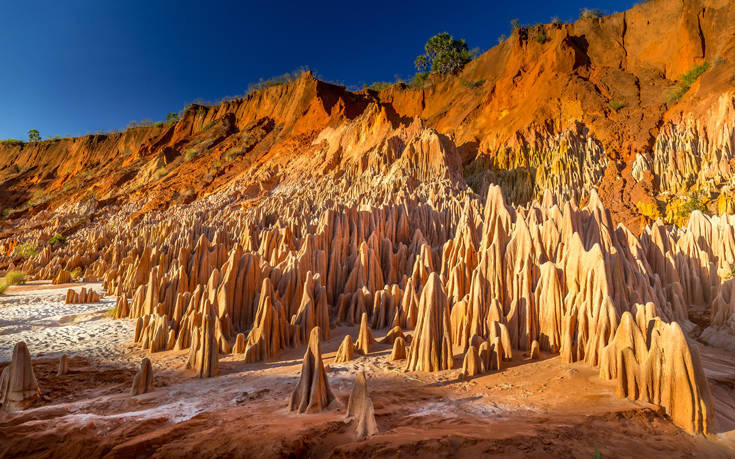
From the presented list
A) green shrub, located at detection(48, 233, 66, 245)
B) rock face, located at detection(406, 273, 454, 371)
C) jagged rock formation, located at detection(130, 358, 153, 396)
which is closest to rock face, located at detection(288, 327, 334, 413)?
rock face, located at detection(406, 273, 454, 371)

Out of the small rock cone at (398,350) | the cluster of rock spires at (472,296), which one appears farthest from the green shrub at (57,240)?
the small rock cone at (398,350)

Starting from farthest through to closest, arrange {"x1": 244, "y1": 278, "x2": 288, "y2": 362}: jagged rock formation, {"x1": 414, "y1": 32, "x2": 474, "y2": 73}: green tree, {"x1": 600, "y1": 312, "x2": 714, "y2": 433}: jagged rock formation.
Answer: {"x1": 414, "y1": 32, "x2": 474, "y2": 73}: green tree, {"x1": 244, "y1": 278, "x2": 288, "y2": 362}: jagged rock formation, {"x1": 600, "y1": 312, "x2": 714, "y2": 433}: jagged rock formation

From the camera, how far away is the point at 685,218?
60.4ft

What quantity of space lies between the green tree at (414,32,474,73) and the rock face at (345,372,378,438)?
154 feet

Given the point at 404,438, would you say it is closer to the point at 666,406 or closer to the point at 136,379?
the point at 666,406

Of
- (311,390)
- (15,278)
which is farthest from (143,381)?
(15,278)

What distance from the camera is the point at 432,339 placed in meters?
7.45

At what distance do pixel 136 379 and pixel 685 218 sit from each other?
2428 centimetres

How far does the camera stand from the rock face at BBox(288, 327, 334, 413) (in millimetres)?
5109

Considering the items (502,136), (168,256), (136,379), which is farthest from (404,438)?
(502,136)

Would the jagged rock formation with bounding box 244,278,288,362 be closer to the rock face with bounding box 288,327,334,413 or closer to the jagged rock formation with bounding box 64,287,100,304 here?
the rock face with bounding box 288,327,334,413

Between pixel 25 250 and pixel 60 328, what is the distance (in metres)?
27.2

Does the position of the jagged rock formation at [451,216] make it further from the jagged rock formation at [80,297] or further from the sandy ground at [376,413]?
the jagged rock formation at [80,297]

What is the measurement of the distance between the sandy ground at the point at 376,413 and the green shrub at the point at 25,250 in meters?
30.5
